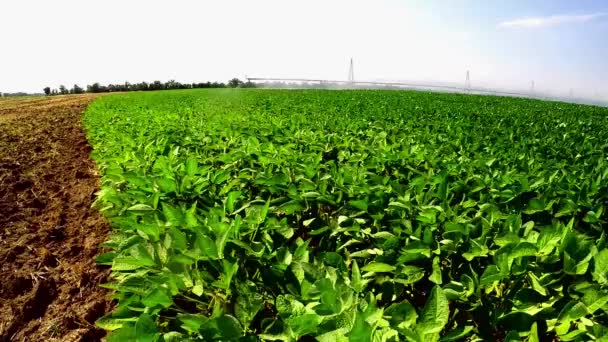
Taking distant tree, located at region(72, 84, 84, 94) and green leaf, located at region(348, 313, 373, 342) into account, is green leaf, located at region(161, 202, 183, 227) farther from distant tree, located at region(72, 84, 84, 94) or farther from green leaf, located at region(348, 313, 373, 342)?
distant tree, located at region(72, 84, 84, 94)

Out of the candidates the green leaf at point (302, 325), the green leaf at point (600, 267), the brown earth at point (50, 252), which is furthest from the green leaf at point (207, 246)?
the brown earth at point (50, 252)

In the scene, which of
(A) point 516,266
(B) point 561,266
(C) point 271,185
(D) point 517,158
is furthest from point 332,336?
(D) point 517,158

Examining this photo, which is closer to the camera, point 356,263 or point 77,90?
point 356,263

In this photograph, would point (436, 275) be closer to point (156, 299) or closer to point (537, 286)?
point (537, 286)

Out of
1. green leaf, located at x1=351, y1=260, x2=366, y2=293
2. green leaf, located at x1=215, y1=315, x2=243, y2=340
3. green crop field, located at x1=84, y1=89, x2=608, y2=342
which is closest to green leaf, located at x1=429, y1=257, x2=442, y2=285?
green crop field, located at x1=84, y1=89, x2=608, y2=342

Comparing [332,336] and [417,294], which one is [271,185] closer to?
[417,294]

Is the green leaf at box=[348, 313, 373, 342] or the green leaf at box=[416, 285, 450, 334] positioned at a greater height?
the green leaf at box=[348, 313, 373, 342]

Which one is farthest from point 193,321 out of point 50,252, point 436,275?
point 50,252

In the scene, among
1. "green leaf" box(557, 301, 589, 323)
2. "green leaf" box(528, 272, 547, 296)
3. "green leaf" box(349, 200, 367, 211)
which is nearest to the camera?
"green leaf" box(557, 301, 589, 323)
